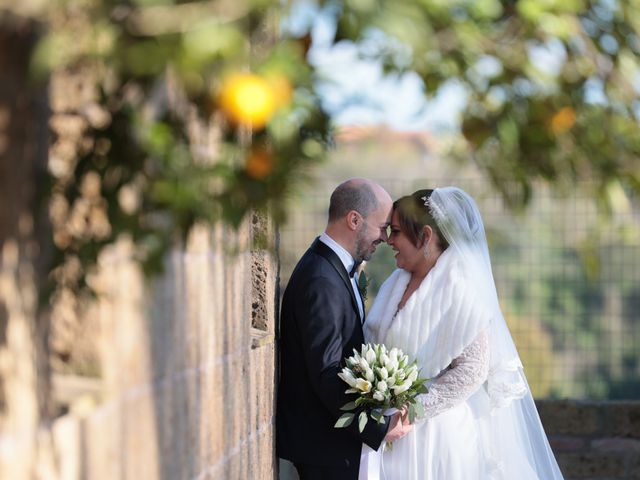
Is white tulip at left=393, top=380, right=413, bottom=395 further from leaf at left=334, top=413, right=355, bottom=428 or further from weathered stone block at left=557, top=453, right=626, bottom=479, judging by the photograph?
weathered stone block at left=557, top=453, right=626, bottom=479

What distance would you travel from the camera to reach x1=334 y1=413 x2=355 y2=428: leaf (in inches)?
184

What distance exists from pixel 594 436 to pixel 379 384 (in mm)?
3526

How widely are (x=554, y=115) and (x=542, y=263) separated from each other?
607 centimetres

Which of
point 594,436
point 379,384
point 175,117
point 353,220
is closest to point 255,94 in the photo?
point 175,117

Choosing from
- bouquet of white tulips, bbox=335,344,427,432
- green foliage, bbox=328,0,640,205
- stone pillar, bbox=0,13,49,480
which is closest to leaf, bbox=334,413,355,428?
bouquet of white tulips, bbox=335,344,427,432

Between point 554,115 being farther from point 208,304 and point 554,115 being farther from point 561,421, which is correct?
point 561,421

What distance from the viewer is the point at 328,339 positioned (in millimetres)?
4785

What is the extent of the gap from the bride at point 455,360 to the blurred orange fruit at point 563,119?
9.98ft

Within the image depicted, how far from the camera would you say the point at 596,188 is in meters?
1.76

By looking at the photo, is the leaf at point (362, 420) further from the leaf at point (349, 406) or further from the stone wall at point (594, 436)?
the stone wall at point (594, 436)

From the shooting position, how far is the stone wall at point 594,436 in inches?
296

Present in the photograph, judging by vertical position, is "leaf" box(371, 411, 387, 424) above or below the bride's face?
below

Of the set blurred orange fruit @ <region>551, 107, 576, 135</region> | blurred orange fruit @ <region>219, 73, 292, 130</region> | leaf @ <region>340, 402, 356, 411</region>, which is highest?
blurred orange fruit @ <region>219, 73, 292, 130</region>

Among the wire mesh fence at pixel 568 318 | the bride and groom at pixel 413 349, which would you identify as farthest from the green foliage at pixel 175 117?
the wire mesh fence at pixel 568 318
